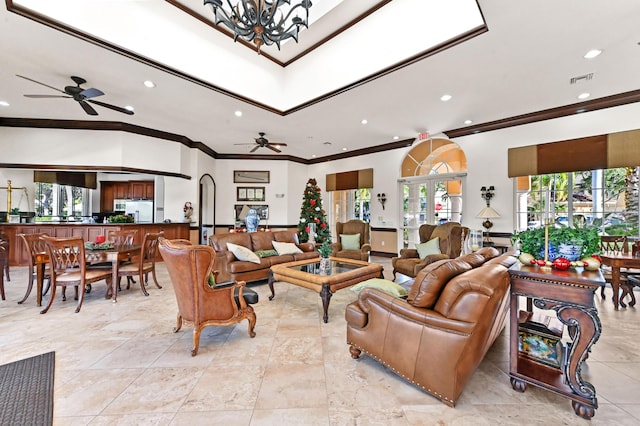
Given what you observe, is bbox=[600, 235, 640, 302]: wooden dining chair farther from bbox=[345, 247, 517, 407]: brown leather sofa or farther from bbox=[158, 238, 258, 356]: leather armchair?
bbox=[158, 238, 258, 356]: leather armchair

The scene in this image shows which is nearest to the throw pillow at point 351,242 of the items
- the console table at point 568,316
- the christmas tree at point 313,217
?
the christmas tree at point 313,217

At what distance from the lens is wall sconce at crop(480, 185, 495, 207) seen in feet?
19.0

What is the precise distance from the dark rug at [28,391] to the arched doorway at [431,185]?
682 centimetres

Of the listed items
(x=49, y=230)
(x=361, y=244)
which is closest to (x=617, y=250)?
(x=361, y=244)

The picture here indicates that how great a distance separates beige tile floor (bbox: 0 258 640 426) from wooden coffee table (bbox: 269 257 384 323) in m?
0.37

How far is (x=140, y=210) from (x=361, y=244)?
7338mm

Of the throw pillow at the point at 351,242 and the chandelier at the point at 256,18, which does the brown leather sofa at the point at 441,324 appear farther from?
the throw pillow at the point at 351,242

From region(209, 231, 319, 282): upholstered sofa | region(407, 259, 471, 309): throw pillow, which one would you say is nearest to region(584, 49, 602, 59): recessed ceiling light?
region(407, 259, 471, 309): throw pillow

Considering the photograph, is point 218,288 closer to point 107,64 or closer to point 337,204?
point 107,64

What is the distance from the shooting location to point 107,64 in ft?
11.7

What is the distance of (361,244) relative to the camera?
6.29 meters

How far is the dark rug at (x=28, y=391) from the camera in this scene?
5.38ft

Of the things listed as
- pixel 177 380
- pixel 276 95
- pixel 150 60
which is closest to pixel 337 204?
pixel 276 95

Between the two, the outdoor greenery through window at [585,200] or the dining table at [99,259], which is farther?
the outdoor greenery through window at [585,200]
